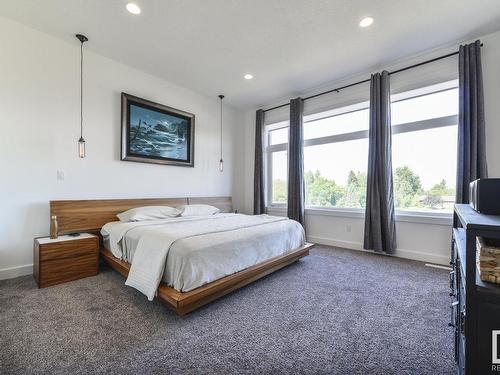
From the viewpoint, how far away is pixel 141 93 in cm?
374

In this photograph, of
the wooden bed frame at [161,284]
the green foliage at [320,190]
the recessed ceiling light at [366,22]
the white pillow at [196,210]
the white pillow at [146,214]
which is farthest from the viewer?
the green foliage at [320,190]

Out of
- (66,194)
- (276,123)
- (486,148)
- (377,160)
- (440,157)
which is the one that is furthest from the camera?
(276,123)

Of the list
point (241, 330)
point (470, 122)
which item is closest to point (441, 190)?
point (470, 122)

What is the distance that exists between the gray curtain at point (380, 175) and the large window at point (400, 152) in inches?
9.4

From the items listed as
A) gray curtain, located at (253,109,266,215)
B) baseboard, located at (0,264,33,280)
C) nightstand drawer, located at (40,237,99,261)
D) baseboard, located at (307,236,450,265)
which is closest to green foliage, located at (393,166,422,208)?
baseboard, located at (307,236,450,265)

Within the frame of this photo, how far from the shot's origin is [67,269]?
8.42 ft

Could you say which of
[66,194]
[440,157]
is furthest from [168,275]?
[440,157]

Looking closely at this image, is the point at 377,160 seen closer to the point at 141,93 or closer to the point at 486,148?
the point at 486,148

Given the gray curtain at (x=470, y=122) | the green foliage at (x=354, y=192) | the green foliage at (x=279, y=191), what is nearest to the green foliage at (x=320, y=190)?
the green foliage at (x=354, y=192)

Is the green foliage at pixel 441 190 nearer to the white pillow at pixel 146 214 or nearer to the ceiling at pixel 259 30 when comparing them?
the ceiling at pixel 259 30

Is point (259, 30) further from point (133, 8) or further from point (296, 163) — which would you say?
point (296, 163)

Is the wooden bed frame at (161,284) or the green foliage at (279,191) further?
the green foliage at (279,191)

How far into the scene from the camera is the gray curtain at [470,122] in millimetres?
2773

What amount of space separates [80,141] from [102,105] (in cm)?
71
